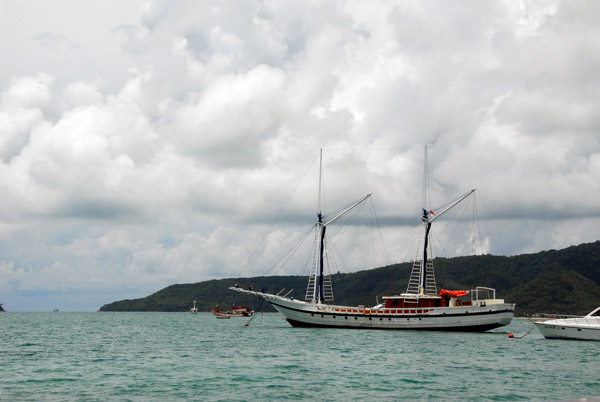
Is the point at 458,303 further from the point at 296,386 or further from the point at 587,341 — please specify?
the point at 296,386

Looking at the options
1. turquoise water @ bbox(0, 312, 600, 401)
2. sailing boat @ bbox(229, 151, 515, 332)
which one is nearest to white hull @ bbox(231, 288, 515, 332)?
sailing boat @ bbox(229, 151, 515, 332)

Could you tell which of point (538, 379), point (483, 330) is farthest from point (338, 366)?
point (483, 330)

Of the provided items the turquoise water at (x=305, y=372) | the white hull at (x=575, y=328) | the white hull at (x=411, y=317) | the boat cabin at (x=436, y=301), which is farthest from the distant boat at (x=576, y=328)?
the boat cabin at (x=436, y=301)

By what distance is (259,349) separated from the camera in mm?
61375

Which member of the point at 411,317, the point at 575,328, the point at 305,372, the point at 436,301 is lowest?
the point at 305,372

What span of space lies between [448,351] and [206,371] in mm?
25518

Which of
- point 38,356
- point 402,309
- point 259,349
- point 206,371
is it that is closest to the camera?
point 206,371

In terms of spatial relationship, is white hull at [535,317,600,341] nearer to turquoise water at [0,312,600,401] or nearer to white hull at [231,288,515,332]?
turquoise water at [0,312,600,401]

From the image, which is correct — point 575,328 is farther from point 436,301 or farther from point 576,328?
point 436,301

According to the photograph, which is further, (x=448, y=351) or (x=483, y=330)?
(x=483, y=330)

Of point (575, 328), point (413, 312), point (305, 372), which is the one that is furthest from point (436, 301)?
point (305, 372)

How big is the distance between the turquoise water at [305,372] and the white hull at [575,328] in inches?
38.5

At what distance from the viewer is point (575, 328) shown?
66.0 meters

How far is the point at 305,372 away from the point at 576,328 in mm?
38781
